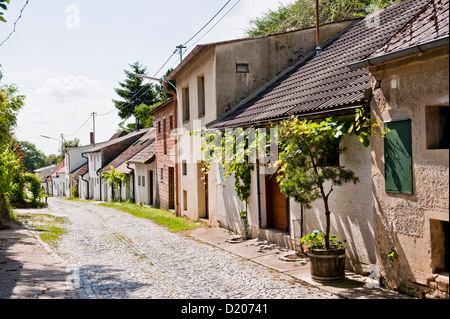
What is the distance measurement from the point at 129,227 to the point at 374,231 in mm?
11407

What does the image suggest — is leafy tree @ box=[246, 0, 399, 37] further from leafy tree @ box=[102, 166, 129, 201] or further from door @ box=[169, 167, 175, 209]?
leafy tree @ box=[102, 166, 129, 201]

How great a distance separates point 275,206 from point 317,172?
4.22m

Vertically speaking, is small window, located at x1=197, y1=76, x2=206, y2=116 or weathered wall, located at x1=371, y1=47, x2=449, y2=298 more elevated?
small window, located at x1=197, y1=76, x2=206, y2=116

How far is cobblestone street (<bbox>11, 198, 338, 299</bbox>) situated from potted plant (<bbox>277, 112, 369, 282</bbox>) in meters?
0.56

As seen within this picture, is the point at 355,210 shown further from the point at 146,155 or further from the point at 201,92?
the point at 146,155

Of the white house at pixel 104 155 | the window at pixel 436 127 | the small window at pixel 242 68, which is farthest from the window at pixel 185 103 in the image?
the white house at pixel 104 155

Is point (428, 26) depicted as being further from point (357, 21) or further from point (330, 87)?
point (357, 21)

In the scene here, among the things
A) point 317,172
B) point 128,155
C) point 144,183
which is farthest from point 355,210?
point 128,155

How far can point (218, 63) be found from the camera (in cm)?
1384

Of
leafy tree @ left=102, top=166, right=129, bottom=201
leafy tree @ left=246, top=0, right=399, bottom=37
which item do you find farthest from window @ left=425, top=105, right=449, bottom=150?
leafy tree @ left=102, top=166, right=129, bottom=201

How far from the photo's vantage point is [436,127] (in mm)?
5875

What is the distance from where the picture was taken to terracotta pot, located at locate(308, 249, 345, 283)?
284 inches

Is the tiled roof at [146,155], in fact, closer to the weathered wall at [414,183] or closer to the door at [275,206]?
the door at [275,206]

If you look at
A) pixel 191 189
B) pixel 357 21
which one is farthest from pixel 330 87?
pixel 191 189
